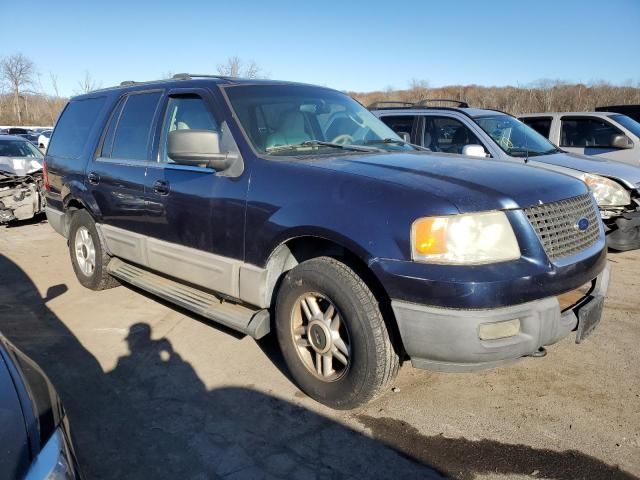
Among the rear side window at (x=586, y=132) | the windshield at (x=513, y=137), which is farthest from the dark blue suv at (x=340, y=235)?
the rear side window at (x=586, y=132)

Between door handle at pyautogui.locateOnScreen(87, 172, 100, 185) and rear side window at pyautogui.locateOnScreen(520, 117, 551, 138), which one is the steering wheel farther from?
rear side window at pyautogui.locateOnScreen(520, 117, 551, 138)

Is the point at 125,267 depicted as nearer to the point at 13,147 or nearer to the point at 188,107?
the point at 188,107

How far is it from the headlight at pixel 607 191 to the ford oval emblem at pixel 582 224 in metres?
3.44

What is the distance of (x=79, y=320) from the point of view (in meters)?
4.47

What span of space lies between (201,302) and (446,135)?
4.55 m

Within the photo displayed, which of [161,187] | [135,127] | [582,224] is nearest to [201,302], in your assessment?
[161,187]

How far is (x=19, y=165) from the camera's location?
384 inches

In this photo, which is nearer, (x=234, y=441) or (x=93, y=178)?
(x=234, y=441)

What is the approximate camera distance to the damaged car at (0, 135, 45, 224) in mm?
8734

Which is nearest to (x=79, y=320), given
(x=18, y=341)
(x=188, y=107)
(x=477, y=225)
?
(x=18, y=341)

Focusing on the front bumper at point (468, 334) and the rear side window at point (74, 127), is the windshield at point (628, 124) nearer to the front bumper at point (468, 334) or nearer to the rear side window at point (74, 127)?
the front bumper at point (468, 334)

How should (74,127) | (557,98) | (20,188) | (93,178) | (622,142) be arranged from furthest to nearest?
(557,98) → (20,188) → (622,142) → (74,127) → (93,178)

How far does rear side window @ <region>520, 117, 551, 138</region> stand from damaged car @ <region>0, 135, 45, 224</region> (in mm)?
8856

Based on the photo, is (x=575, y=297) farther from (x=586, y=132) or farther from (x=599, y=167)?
(x=586, y=132)
